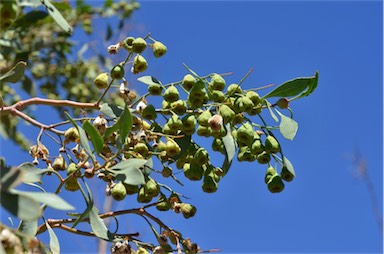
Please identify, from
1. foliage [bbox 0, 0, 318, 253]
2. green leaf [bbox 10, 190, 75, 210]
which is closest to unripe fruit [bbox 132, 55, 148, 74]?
foliage [bbox 0, 0, 318, 253]

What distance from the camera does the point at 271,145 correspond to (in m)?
1.39

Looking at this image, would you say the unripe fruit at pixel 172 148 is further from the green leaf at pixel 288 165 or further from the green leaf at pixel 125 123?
the green leaf at pixel 288 165

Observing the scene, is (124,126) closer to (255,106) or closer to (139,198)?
(139,198)

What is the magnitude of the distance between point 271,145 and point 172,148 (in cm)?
21

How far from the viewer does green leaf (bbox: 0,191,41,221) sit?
0.86 metres

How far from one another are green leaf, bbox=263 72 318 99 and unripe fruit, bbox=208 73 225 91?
0.10 m

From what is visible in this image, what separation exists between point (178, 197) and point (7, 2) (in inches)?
19.8

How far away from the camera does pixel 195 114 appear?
4.55ft

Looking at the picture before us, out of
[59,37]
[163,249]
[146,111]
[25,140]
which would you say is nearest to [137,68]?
[146,111]

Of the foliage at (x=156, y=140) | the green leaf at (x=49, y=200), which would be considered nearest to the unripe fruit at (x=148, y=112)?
the foliage at (x=156, y=140)

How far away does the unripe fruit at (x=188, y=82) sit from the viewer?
1399mm

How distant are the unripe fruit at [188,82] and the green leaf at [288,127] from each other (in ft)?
0.64

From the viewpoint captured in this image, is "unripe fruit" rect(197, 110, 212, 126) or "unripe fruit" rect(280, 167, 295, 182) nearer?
"unripe fruit" rect(197, 110, 212, 126)

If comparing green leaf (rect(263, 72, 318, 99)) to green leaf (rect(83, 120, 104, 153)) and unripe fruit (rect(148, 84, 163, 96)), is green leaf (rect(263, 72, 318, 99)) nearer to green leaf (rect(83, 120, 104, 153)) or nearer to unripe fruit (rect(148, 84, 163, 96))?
unripe fruit (rect(148, 84, 163, 96))
